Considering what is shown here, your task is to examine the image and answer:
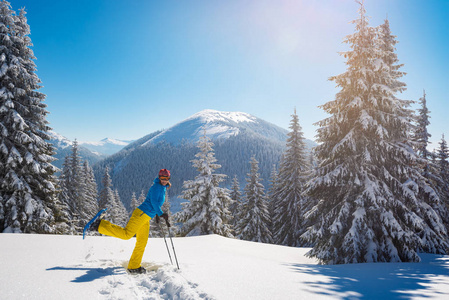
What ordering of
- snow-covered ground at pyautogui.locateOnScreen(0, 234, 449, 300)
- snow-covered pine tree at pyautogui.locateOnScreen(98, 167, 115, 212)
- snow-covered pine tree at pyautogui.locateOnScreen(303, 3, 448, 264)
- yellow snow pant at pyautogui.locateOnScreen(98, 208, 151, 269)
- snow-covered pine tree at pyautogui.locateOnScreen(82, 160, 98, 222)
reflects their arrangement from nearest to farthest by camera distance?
snow-covered ground at pyautogui.locateOnScreen(0, 234, 449, 300) < yellow snow pant at pyautogui.locateOnScreen(98, 208, 151, 269) < snow-covered pine tree at pyautogui.locateOnScreen(303, 3, 448, 264) < snow-covered pine tree at pyautogui.locateOnScreen(82, 160, 98, 222) < snow-covered pine tree at pyautogui.locateOnScreen(98, 167, 115, 212)

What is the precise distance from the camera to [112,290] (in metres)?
3.07

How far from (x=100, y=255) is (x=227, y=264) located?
2.87 meters

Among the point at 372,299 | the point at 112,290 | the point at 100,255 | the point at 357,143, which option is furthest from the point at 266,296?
the point at 357,143

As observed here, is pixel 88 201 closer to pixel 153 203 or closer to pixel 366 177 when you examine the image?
pixel 153 203

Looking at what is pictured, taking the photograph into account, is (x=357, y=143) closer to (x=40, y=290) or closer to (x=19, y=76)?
(x=40, y=290)

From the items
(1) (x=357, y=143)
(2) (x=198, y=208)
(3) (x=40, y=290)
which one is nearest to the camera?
(3) (x=40, y=290)

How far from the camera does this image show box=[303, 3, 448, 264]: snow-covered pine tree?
8.12 meters

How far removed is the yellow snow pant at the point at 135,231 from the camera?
→ 4.06 meters

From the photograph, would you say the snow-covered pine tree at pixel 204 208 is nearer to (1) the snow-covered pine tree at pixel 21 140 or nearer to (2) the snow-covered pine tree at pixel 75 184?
→ (1) the snow-covered pine tree at pixel 21 140

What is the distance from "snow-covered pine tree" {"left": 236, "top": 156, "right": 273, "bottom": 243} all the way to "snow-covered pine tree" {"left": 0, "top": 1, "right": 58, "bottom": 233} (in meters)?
18.9

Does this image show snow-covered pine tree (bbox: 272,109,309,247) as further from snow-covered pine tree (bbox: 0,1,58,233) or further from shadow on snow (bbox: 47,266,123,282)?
shadow on snow (bbox: 47,266,123,282)

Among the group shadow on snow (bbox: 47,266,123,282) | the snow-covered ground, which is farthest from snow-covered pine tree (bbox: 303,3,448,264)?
shadow on snow (bbox: 47,266,123,282)

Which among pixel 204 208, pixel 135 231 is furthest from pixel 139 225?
pixel 204 208

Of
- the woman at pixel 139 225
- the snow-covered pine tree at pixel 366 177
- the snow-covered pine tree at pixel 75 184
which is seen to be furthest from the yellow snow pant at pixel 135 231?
the snow-covered pine tree at pixel 75 184
